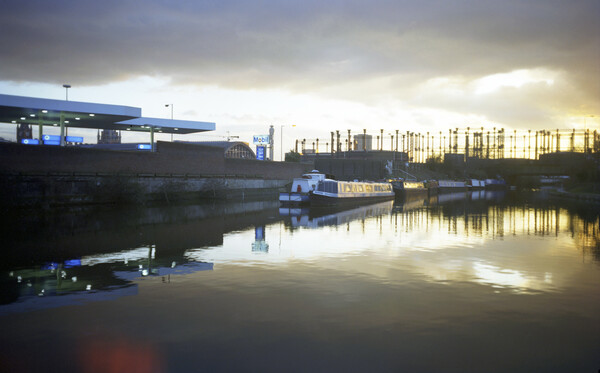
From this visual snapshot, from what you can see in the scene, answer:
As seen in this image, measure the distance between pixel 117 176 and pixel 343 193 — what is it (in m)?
20.4

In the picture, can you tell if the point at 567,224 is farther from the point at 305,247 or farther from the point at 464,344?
the point at 464,344

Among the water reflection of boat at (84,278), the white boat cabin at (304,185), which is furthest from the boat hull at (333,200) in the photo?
the water reflection of boat at (84,278)

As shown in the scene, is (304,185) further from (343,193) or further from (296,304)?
(296,304)

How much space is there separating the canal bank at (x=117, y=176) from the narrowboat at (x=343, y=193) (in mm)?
13378

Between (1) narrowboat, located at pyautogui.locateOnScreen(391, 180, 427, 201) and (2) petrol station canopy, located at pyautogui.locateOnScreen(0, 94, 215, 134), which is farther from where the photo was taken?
(1) narrowboat, located at pyautogui.locateOnScreen(391, 180, 427, 201)

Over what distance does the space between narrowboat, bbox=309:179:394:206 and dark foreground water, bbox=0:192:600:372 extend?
22.2 metres

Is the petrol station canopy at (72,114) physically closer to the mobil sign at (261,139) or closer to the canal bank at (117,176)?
the canal bank at (117,176)

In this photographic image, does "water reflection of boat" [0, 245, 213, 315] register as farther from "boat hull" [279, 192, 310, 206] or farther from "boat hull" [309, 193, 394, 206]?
"boat hull" [309, 193, 394, 206]

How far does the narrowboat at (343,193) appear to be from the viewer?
42781 mm

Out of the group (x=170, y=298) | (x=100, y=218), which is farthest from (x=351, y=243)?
(x=100, y=218)

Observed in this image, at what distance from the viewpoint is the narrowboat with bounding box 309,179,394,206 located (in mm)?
42781

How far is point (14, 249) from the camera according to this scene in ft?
55.8

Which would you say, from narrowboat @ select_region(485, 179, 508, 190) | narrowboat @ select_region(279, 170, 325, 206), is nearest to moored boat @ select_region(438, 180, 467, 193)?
narrowboat @ select_region(485, 179, 508, 190)

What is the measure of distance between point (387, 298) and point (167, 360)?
17.2ft
